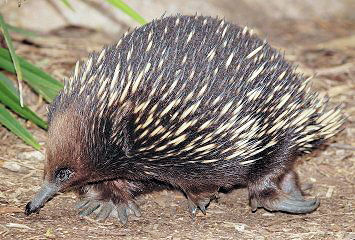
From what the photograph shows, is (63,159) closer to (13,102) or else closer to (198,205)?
(198,205)

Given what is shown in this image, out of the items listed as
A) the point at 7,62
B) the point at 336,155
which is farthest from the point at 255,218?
the point at 7,62

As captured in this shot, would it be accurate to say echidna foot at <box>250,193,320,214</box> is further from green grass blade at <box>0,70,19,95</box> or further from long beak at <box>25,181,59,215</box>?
green grass blade at <box>0,70,19,95</box>

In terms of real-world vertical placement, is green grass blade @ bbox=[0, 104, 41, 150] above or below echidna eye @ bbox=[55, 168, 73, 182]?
above

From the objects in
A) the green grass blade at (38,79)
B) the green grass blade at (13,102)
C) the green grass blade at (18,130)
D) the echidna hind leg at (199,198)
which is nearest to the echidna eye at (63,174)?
the echidna hind leg at (199,198)

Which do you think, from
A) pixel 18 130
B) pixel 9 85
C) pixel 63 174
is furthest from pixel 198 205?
pixel 9 85

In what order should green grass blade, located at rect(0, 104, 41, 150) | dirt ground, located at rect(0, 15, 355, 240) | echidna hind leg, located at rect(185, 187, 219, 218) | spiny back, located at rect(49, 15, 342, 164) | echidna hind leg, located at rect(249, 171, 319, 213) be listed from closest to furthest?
spiny back, located at rect(49, 15, 342, 164) < dirt ground, located at rect(0, 15, 355, 240) < echidna hind leg, located at rect(185, 187, 219, 218) < echidna hind leg, located at rect(249, 171, 319, 213) < green grass blade, located at rect(0, 104, 41, 150)

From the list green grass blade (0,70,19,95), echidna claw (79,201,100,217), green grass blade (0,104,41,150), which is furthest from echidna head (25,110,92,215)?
green grass blade (0,70,19,95)
